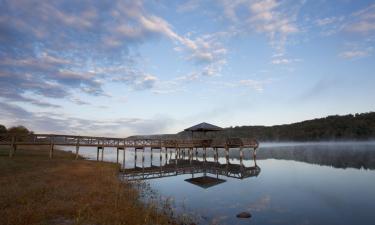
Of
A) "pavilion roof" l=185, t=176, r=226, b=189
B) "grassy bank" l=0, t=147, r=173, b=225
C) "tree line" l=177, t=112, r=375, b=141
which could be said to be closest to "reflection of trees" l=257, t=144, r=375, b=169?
"pavilion roof" l=185, t=176, r=226, b=189

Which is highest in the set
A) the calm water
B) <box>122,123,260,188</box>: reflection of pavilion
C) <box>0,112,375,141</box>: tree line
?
<box>0,112,375,141</box>: tree line

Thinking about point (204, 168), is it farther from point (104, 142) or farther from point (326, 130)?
point (326, 130)

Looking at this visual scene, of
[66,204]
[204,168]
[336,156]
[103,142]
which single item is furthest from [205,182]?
[336,156]

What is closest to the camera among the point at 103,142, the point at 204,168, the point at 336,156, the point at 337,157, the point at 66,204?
the point at 66,204

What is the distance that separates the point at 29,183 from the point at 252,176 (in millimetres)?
21496

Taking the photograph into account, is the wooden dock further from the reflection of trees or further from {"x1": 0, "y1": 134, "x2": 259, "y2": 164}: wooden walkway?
the reflection of trees

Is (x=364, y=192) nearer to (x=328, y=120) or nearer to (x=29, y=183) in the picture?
(x=29, y=183)

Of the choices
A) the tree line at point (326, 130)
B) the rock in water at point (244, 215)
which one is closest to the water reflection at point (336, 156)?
the rock in water at point (244, 215)

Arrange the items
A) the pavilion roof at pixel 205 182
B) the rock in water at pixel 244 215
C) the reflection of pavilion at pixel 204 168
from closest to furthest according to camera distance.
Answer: the rock in water at pixel 244 215 → the pavilion roof at pixel 205 182 → the reflection of pavilion at pixel 204 168

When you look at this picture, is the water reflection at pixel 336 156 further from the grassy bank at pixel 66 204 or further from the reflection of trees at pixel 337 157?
the grassy bank at pixel 66 204

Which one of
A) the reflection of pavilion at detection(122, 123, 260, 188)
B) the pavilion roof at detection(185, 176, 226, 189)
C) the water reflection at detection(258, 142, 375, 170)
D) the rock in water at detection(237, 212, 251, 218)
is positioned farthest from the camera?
the water reflection at detection(258, 142, 375, 170)

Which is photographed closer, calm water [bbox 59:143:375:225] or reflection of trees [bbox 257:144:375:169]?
calm water [bbox 59:143:375:225]

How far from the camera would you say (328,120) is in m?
145

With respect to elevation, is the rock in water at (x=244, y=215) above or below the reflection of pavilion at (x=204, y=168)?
below
